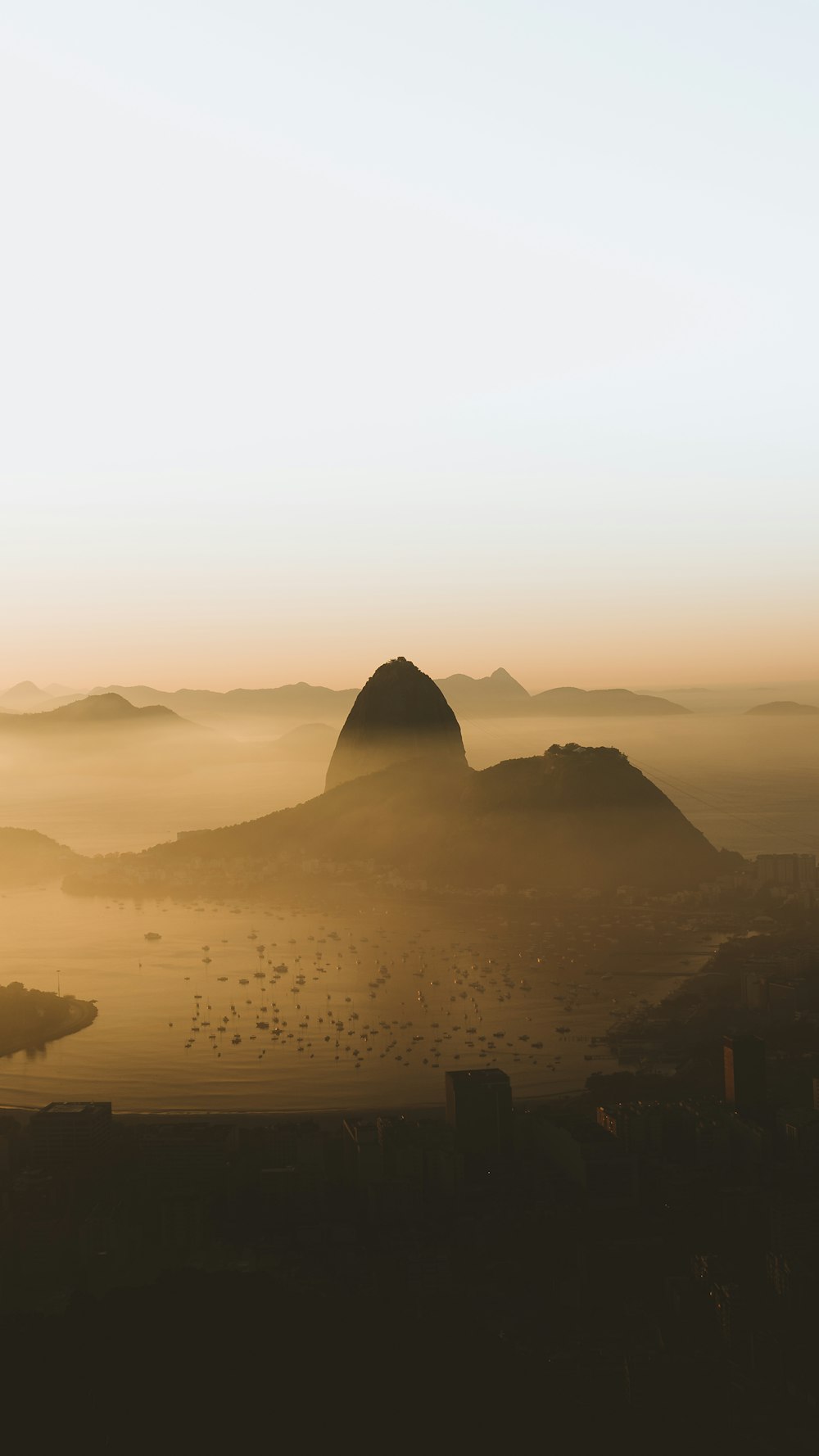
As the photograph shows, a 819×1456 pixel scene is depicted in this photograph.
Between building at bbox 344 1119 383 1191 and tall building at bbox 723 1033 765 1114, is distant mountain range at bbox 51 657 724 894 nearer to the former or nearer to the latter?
tall building at bbox 723 1033 765 1114

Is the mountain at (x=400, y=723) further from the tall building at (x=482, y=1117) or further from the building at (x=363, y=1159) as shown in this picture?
the building at (x=363, y=1159)

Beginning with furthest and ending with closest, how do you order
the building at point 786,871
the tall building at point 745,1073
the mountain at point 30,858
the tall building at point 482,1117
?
the mountain at point 30,858, the building at point 786,871, the tall building at point 745,1073, the tall building at point 482,1117

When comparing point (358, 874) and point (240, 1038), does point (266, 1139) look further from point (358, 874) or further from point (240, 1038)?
point (358, 874)

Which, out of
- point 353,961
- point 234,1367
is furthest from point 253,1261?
point 353,961

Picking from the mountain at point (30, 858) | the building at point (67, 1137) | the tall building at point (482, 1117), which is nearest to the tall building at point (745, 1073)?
the tall building at point (482, 1117)

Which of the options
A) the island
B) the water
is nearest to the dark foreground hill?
the water

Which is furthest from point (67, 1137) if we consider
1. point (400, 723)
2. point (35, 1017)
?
point (400, 723)

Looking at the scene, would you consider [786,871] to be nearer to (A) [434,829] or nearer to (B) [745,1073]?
(A) [434,829]
